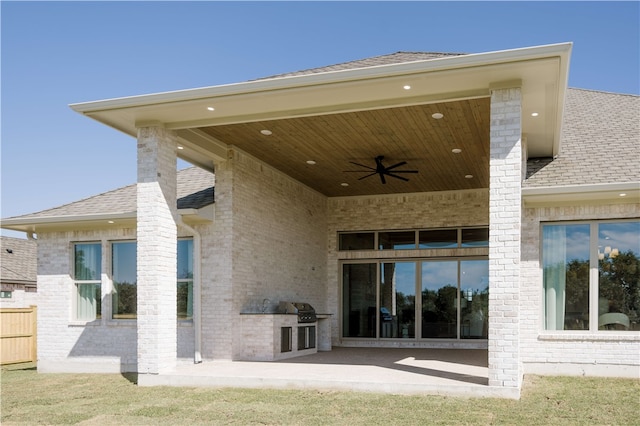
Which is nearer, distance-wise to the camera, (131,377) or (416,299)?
(131,377)

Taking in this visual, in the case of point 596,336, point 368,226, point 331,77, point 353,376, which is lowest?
point 353,376

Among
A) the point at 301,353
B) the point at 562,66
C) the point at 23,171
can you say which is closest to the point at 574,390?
the point at 562,66

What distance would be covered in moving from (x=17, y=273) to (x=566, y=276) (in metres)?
21.6

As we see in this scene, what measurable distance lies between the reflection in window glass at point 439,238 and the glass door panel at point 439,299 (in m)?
0.46

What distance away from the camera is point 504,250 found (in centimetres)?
812

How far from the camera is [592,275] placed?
10.5 meters

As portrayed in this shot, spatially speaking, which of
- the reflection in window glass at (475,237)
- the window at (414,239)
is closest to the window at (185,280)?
the window at (414,239)

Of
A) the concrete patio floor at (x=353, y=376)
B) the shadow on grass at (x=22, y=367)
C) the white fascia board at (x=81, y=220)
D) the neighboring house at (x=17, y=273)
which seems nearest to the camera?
the concrete patio floor at (x=353, y=376)

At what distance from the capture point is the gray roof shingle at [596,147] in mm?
10422

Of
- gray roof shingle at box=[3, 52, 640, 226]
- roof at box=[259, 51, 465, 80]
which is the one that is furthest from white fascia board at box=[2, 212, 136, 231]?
roof at box=[259, 51, 465, 80]

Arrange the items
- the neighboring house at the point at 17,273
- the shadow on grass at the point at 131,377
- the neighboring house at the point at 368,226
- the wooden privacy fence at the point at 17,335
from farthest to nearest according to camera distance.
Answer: the neighboring house at the point at 17,273 < the wooden privacy fence at the point at 17,335 < the shadow on grass at the point at 131,377 < the neighboring house at the point at 368,226

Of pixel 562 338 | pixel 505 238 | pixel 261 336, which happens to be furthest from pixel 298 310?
pixel 505 238

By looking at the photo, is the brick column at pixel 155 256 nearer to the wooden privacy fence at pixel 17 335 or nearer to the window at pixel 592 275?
the window at pixel 592 275

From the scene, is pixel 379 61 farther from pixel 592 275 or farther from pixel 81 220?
pixel 81 220
